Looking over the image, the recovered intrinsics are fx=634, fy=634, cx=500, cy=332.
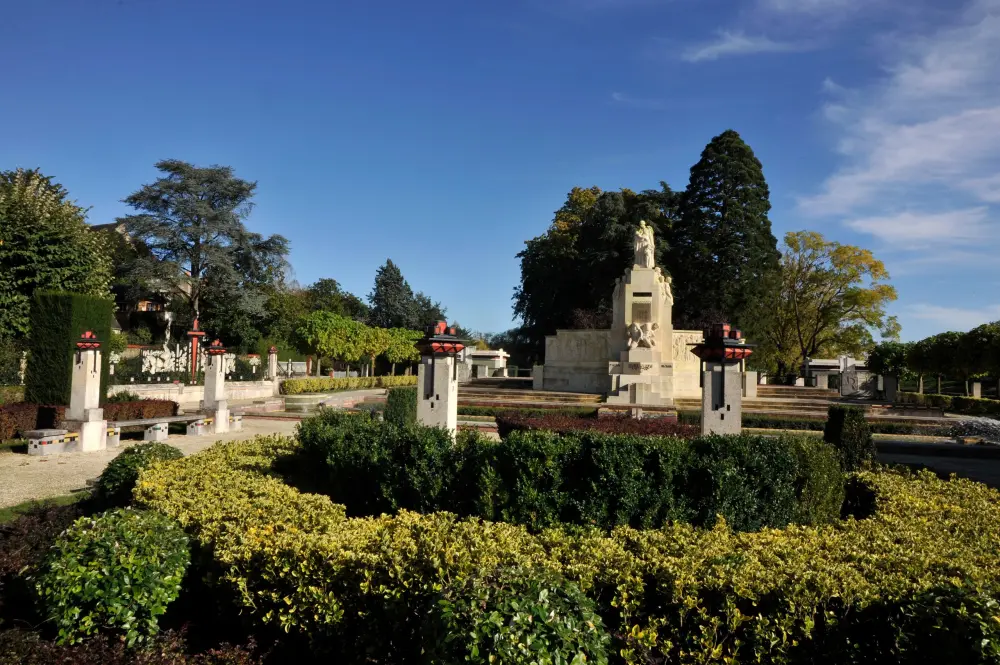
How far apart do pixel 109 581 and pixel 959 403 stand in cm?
3223

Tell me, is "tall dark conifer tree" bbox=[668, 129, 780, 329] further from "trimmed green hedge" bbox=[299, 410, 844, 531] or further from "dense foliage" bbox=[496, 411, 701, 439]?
"trimmed green hedge" bbox=[299, 410, 844, 531]

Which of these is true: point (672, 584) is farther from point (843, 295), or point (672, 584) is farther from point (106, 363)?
point (843, 295)

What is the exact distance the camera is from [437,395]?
1016cm

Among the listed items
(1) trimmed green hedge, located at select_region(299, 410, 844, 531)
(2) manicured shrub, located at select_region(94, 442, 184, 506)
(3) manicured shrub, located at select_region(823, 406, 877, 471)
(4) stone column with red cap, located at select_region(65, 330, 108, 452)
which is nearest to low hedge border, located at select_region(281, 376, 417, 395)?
(4) stone column with red cap, located at select_region(65, 330, 108, 452)

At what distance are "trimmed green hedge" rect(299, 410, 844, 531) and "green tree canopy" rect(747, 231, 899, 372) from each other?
3619 cm

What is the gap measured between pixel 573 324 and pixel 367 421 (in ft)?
104

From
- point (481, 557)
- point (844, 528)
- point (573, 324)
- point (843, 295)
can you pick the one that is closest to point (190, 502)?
point (481, 557)

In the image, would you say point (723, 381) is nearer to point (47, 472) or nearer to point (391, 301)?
point (47, 472)

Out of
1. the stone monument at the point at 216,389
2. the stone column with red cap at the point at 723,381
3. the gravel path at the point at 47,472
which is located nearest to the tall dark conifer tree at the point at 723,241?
the stone monument at the point at 216,389

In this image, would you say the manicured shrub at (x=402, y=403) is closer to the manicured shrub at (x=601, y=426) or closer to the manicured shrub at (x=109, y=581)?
the manicured shrub at (x=601, y=426)

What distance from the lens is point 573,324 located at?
3906 centimetres

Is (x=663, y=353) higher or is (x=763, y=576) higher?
(x=663, y=353)

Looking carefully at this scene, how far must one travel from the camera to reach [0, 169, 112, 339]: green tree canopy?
72.6ft

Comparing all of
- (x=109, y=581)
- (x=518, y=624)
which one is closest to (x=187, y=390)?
(x=109, y=581)
